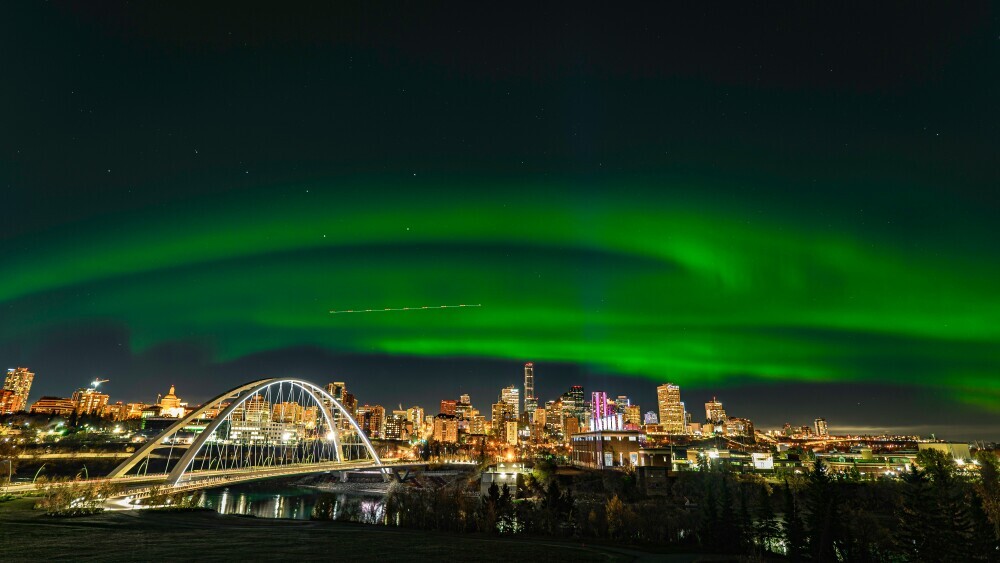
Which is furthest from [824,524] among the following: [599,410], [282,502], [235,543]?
[599,410]

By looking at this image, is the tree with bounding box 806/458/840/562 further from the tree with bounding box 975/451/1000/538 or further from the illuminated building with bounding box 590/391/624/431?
the illuminated building with bounding box 590/391/624/431

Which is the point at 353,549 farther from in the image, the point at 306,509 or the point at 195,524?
the point at 306,509

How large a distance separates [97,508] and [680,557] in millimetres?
40598

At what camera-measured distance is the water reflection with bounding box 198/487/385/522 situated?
59944 millimetres

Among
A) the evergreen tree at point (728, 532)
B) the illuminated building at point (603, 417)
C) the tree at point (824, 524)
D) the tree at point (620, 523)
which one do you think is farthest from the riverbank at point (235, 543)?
the illuminated building at point (603, 417)

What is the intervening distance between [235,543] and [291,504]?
55.7 meters

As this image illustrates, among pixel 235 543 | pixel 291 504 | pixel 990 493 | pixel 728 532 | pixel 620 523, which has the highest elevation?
pixel 990 493

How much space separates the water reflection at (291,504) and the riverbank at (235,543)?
16.9 metres

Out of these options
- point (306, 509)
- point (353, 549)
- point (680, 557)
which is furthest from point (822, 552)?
point (306, 509)

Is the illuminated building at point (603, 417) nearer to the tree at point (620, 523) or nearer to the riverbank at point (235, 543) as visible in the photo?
the tree at point (620, 523)

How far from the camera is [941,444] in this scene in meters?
135

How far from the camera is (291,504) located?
80.0 metres

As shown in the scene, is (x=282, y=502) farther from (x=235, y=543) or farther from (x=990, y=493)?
(x=990, y=493)

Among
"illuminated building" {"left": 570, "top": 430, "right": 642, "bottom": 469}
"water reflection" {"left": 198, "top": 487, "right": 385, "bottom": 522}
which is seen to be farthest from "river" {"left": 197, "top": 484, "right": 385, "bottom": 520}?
"illuminated building" {"left": 570, "top": 430, "right": 642, "bottom": 469}
